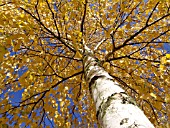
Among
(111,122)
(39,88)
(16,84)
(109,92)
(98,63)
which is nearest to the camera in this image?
(111,122)

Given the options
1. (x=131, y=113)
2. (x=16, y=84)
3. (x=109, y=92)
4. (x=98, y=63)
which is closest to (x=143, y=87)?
(x=98, y=63)

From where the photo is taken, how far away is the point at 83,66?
2943 mm

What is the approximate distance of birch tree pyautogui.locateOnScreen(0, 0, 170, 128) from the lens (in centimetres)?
182

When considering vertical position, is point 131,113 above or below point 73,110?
below

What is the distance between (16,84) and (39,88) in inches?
30.3

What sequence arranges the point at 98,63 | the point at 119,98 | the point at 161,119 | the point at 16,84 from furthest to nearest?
the point at 161,119
the point at 16,84
the point at 98,63
the point at 119,98

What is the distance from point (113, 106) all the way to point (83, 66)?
1453mm

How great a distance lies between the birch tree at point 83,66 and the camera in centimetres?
182

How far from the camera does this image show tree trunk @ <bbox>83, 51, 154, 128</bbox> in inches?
50.7

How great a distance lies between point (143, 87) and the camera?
3.31 metres

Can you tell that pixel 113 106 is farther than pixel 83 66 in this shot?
No

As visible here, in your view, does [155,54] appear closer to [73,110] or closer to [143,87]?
[143,87]

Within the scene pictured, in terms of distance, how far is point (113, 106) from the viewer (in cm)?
154

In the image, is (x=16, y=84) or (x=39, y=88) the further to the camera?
(x=16, y=84)
